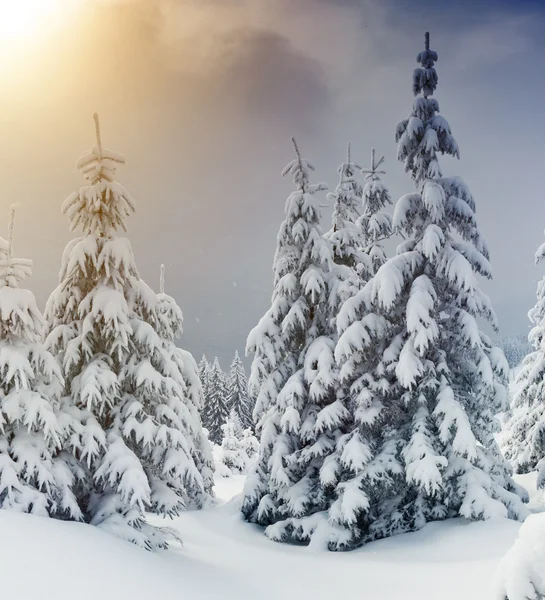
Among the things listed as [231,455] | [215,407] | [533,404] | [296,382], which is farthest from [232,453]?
[296,382]

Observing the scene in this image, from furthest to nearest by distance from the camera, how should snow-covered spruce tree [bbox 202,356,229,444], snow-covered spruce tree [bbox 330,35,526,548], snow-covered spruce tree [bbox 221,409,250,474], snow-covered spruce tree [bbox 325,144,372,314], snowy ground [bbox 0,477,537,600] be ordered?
snow-covered spruce tree [bbox 202,356,229,444] < snow-covered spruce tree [bbox 221,409,250,474] < snow-covered spruce tree [bbox 325,144,372,314] < snow-covered spruce tree [bbox 330,35,526,548] < snowy ground [bbox 0,477,537,600]

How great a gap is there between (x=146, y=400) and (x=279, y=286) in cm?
612

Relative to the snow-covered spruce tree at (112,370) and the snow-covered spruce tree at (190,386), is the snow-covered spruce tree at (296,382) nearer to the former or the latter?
the snow-covered spruce tree at (112,370)

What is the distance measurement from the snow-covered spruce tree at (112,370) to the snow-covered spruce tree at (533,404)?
14382 millimetres

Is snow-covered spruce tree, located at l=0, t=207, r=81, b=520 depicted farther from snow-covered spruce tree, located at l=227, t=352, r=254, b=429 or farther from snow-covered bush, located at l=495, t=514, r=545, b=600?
snow-covered spruce tree, located at l=227, t=352, r=254, b=429

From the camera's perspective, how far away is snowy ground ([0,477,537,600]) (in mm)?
5840

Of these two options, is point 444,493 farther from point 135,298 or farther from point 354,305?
point 135,298

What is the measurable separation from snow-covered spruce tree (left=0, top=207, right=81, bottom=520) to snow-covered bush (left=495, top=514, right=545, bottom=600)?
7.92m

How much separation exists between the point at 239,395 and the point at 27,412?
65.1 metres

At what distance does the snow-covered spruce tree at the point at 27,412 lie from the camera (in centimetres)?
841

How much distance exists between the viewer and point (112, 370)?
1100cm

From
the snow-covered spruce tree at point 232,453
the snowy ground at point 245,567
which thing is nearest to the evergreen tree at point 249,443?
the snow-covered spruce tree at point 232,453

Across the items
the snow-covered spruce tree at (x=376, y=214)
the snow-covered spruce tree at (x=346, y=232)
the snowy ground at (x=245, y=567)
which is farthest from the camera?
the snow-covered spruce tree at (x=376, y=214)

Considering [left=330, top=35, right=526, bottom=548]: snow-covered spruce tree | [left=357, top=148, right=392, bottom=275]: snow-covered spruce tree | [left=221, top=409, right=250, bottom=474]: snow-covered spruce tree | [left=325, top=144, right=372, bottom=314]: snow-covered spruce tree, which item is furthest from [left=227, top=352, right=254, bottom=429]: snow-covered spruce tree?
[left=330, top=35, right=526, bottom=548]: snow-covered spruce tree
